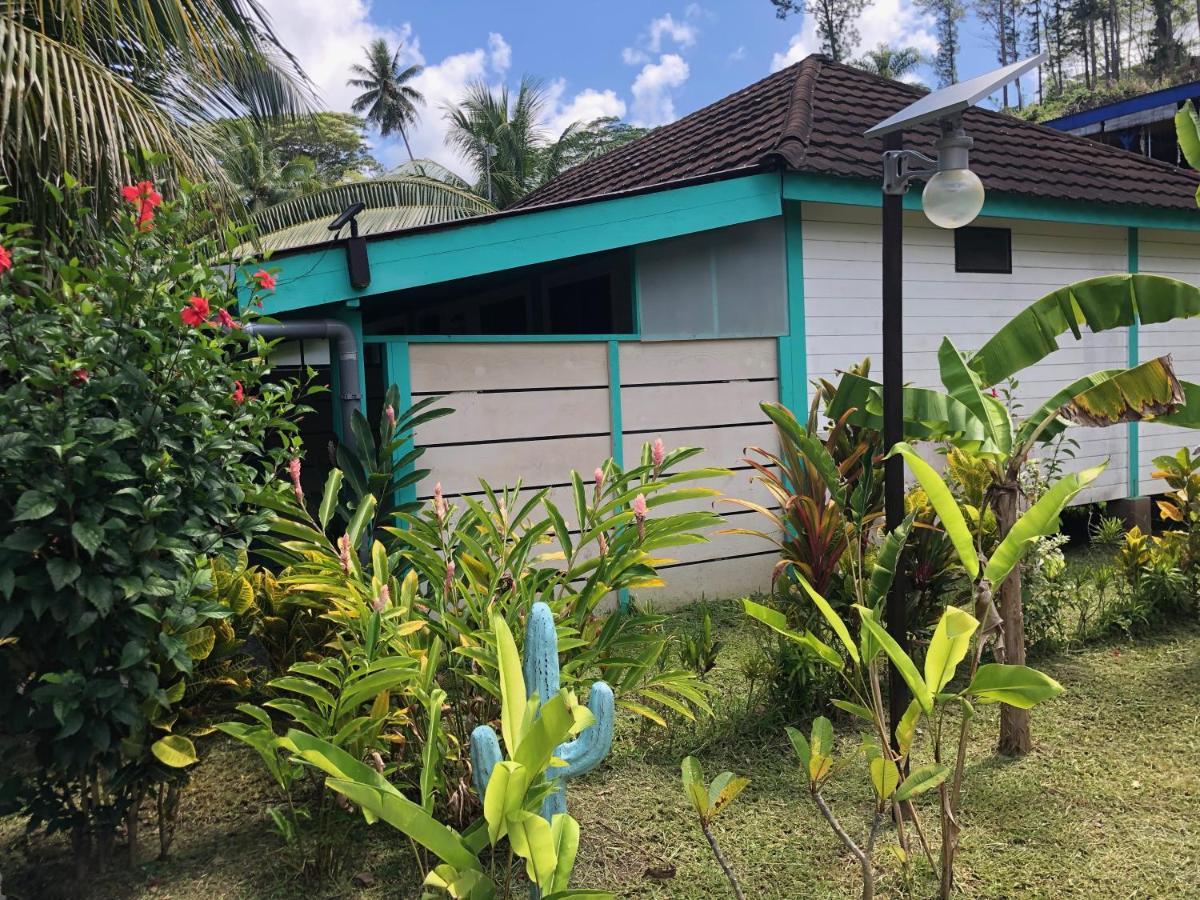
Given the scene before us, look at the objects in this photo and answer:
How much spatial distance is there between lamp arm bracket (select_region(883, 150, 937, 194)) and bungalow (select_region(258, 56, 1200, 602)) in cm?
266

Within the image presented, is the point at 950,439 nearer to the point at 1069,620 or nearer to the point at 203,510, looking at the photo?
the point at 1069,620

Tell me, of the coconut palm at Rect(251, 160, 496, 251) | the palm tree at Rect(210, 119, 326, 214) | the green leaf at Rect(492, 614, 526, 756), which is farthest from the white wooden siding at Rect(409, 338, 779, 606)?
the palm tree at Rect(210, 119, 326, 214)

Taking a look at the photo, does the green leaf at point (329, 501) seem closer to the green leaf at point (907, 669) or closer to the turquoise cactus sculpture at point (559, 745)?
the turquoise cactus sculpture at point (559, 745)

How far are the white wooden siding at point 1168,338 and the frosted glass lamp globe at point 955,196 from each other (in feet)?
21.3

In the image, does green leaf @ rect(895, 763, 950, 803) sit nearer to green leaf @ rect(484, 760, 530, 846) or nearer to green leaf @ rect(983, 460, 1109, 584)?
green leaf @ rect(983, 460, 1109, 584)

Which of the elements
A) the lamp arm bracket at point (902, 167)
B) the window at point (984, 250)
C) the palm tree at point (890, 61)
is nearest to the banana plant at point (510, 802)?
the lamp arm bracket at point (902, 167)

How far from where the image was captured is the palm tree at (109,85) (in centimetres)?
480

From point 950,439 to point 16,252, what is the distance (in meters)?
3.74

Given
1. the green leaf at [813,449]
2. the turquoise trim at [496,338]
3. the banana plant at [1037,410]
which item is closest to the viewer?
the banana plant at [1037,410]

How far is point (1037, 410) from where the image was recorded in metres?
4.12

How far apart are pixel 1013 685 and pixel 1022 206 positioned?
249 inches

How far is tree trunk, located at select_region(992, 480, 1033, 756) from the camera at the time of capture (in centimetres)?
373

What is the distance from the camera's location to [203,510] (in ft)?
9.59

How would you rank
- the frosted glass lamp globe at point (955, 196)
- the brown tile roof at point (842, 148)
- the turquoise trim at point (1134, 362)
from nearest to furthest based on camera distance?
the frosted glass lamp globe at point (955, 196) < the brown tile roof at point (842, 148) < the turquoise trim at point (1134, 362)
